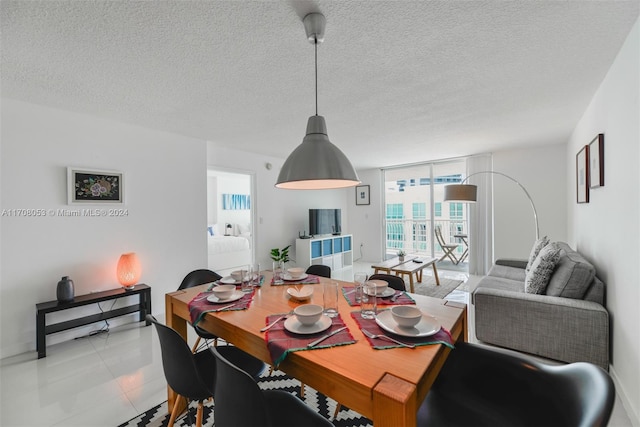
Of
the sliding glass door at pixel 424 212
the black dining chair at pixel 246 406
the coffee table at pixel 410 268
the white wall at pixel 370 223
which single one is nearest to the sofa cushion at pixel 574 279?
the coffee table at pixel 410 268

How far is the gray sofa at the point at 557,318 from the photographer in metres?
1.97

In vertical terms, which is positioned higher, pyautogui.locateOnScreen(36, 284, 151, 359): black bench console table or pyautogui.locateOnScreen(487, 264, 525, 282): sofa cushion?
pyautogui.locateOnScreen(487, 264, 525, 282): sofa cushion

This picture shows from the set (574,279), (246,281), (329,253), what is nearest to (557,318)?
(574,279)

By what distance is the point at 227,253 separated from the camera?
219 inches

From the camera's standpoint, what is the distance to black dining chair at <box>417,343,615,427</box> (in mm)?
A: 882

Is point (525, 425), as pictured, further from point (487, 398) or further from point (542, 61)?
point (542, 61)

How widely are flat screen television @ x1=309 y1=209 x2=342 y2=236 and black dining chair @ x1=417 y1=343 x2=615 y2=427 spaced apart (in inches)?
168

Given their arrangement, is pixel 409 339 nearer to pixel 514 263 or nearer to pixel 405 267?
pixel 405 267

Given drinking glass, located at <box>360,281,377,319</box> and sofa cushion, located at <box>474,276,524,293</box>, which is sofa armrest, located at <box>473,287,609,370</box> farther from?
drinking glass, located at <box>360,281,377,319</box>

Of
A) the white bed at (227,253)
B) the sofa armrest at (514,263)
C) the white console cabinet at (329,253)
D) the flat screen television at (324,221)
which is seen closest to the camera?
the sofa armrest at (514,263)

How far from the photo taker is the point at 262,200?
4.86 metres

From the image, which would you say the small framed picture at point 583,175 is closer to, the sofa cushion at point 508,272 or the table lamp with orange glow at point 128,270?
the sofa cushion at point 508,272

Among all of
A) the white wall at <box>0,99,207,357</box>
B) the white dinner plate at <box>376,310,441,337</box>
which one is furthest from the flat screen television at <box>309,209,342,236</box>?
the white dinner plate at <box>376,310,441,337</box>

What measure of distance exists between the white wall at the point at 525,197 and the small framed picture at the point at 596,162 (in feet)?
7.33
